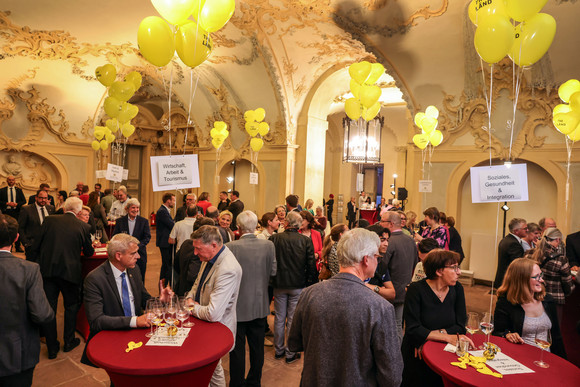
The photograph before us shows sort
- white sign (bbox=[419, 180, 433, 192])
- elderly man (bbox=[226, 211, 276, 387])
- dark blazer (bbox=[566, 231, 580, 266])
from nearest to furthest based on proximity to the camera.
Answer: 1. elderly man (bbox=[226, 211, 276, 387])
2. dark blazer (bbox=[566, 231, 580, 266])
3. white sign (bbox=[419, 180, 433, 192])

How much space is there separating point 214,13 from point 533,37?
315 cm

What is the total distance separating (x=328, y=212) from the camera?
49.7 feet

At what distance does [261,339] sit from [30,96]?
11.2 meters

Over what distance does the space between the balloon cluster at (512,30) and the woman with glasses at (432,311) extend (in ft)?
7.49

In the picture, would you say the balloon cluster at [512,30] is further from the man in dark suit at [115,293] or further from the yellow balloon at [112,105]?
the yellow balloon at [112,105]

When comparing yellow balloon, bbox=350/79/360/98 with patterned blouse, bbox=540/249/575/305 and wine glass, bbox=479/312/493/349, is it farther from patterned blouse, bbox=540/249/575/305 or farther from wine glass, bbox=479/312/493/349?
wine glass, bbox=479/312/493/349

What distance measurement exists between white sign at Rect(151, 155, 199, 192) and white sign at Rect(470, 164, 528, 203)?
2.50 meters

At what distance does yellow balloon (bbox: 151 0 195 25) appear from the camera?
12.2 feet

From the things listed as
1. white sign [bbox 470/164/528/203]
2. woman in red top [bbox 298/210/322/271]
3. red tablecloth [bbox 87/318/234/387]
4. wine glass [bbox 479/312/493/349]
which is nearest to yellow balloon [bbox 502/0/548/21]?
white sign [bbox 470/164/528/203]

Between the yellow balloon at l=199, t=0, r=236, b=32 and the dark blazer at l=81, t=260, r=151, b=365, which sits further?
the yellow balloon at l=199, t=0, r=236, b=32

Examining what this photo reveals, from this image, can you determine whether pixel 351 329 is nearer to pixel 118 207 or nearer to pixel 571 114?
pixel 571 114

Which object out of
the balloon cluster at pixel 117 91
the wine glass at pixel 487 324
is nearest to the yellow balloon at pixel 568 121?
the wine glass at pixel 487 324

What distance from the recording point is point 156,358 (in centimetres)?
217

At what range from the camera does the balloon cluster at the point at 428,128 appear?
7750 millimetres
